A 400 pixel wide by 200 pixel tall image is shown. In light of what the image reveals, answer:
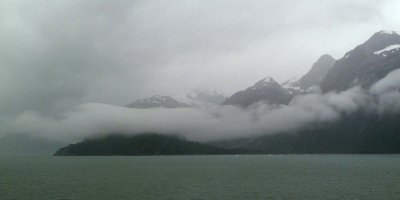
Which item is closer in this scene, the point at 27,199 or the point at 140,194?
the point at 27,199

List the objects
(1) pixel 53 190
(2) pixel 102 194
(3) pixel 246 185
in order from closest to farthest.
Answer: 1. (2) pixel 102 194
2. (1) pixel 53 190
3. (3) pixel 246 185

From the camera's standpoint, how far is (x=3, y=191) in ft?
436

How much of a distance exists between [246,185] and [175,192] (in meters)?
31.0

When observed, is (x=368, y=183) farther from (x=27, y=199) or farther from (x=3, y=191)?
(x=3, y=191)

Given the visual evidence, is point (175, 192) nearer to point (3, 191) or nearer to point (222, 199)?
point (222, 199)

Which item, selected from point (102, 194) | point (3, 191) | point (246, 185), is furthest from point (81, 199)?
point (246, 185)

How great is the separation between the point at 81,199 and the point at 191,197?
1169 inches

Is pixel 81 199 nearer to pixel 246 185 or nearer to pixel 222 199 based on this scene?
pixel 222 199

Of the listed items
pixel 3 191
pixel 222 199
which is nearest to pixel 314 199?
pixel 222 199

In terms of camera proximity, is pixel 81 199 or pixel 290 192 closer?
pixel 81 199

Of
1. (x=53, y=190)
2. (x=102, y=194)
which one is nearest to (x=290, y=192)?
(x=102, y=194)

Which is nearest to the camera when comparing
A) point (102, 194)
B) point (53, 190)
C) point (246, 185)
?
point (102, 194)

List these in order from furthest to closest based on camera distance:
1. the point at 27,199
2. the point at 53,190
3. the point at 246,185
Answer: the point at 246,185, the point at 53,190, the point at 27,199

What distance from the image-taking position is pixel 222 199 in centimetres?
11588
